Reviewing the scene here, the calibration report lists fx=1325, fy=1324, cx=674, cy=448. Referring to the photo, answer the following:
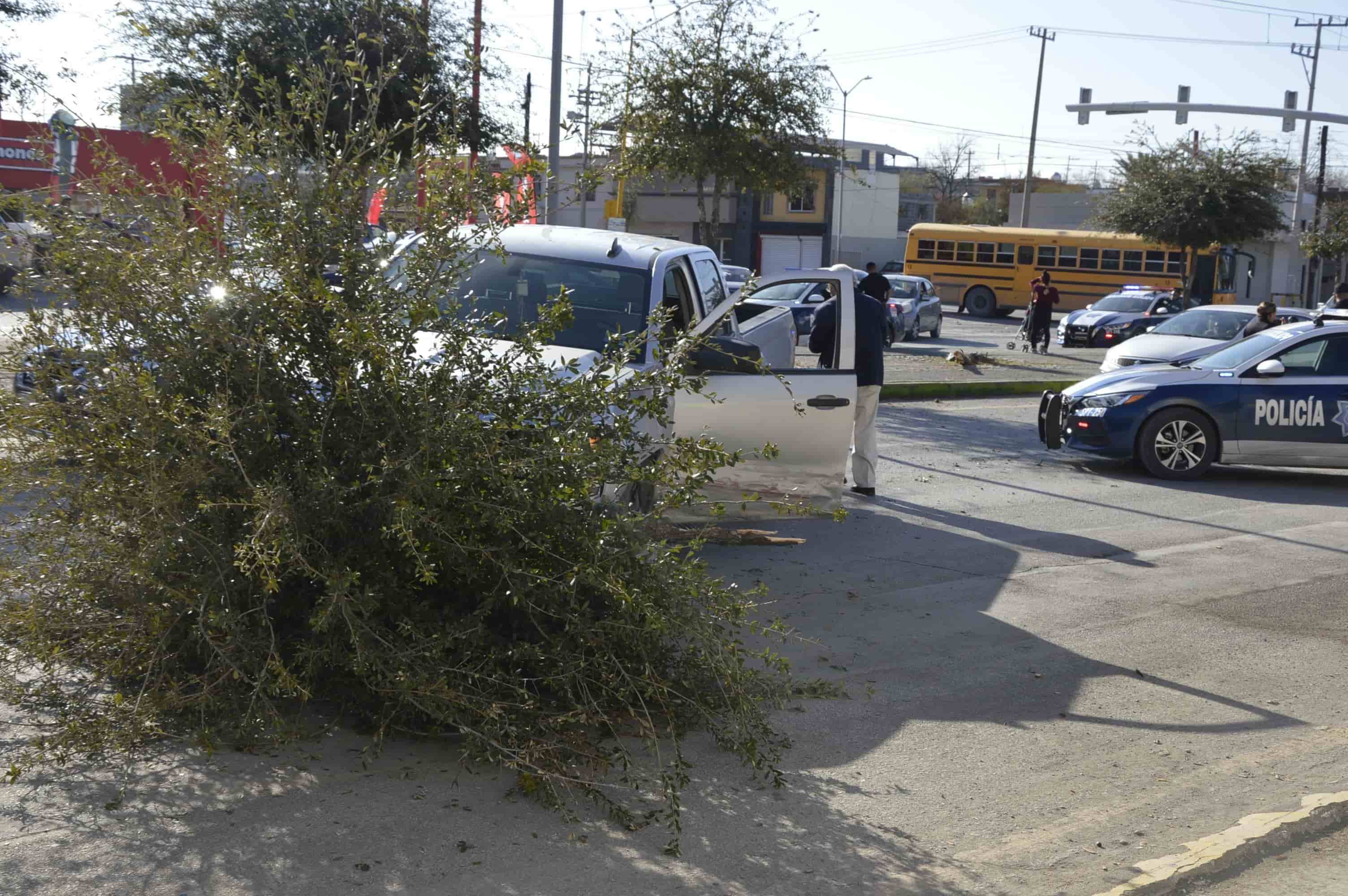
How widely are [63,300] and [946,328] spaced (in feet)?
132

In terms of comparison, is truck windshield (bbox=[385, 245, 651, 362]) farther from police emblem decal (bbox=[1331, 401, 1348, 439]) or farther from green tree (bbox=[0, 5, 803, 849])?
police emblem decal (bbox=[1331, 401, 1348, 439])

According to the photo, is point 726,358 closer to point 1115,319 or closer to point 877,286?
point 877,286

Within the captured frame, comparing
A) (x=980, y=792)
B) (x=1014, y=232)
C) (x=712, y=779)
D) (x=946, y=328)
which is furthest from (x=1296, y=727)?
(x=1014, y=232)

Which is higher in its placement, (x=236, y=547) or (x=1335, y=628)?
(x=236, y=547)

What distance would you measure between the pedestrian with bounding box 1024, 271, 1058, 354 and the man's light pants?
21.0m

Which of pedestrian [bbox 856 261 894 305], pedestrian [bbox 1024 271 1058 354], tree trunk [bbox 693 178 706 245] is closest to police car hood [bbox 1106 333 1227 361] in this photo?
pedestrian [bbox 856 261 894 305]

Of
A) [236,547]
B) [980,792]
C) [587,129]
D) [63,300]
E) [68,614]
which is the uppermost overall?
[587,129]

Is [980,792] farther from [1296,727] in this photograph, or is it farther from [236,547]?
[236,547]

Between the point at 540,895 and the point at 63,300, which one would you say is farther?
the point at 63,300

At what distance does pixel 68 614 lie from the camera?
477 centimetres

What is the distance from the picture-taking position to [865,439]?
1122 cm

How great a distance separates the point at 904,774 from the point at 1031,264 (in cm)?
4742

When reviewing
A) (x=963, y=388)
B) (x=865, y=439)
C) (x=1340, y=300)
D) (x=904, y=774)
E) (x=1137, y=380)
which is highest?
(x=1340, y=300)

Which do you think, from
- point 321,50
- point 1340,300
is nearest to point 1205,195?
point 1340,300
